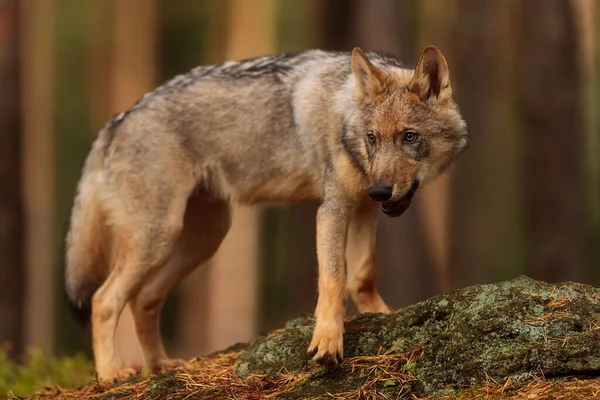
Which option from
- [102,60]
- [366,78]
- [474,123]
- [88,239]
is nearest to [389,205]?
[366,78]

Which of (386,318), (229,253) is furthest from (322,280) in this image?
(229,253)

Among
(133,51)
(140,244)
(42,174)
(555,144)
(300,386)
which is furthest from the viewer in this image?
(42,174)

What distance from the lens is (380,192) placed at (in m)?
6.29

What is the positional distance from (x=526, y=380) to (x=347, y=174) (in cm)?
211

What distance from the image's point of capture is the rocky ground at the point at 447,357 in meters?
5.56

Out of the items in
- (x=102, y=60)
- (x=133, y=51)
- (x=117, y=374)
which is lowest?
(x=117, y=374)

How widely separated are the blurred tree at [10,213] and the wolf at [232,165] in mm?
5582

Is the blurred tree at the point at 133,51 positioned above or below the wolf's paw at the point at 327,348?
above

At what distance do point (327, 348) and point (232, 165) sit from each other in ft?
7.94

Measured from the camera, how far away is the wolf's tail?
8.39 metres

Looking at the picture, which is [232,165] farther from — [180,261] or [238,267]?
[238,267]

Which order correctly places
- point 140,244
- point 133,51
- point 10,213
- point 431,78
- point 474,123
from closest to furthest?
point 431,78
point 140,244
point 10,213
point 474,123
point 133,51

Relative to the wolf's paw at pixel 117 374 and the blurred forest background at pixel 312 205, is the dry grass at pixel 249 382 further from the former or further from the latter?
the blurred forest background at pixel 312 205

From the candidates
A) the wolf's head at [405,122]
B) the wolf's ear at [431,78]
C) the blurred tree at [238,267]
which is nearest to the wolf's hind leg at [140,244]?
the wolf's head at [405,122]
